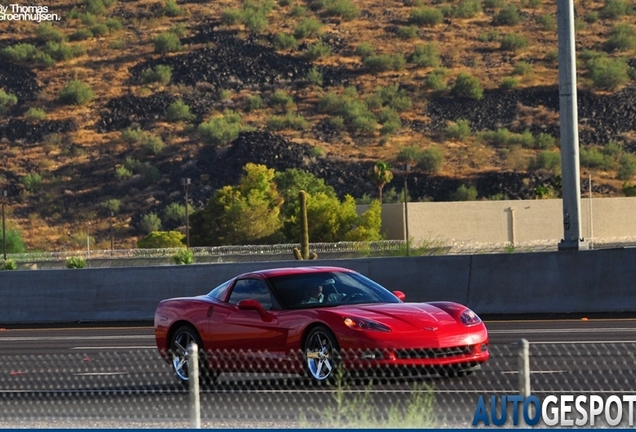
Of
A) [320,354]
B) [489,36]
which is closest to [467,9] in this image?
[489,36]

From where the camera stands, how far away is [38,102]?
110000mm

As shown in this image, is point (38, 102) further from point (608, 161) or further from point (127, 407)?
point (127, 407)

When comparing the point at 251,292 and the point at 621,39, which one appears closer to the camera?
the point at 251,292

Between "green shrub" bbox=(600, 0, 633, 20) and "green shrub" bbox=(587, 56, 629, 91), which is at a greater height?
"green shrub" bbox=(600, 0, 633, 20)

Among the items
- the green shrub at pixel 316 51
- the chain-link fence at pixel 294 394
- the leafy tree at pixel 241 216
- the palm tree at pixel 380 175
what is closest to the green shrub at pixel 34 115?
the green shrub at pixel 316 51

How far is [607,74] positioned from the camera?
110 meters

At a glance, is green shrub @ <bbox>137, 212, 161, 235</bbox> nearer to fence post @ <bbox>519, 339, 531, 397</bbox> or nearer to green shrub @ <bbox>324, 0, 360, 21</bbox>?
green shrub @ <bbox>324, 0, 360, 21</bbox>

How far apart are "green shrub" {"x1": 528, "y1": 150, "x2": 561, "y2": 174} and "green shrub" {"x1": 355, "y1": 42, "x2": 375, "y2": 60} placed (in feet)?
84.4

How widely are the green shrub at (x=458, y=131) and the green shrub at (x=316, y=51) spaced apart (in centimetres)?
1744

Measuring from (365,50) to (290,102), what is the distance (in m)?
11.9

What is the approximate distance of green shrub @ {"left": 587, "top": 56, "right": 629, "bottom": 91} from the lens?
110m

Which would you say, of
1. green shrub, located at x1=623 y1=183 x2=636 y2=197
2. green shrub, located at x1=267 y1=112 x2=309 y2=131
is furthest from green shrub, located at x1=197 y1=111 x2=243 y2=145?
green shrub, located at x1=623 y1=183 x2=636 y2=197

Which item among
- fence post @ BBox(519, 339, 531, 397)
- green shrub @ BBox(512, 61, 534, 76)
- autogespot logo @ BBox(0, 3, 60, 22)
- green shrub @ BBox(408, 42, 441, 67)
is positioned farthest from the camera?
autogespot logo @ BBox(0, 3, 60, 22)

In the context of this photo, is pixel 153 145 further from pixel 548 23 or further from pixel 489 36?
pixel 548 23
